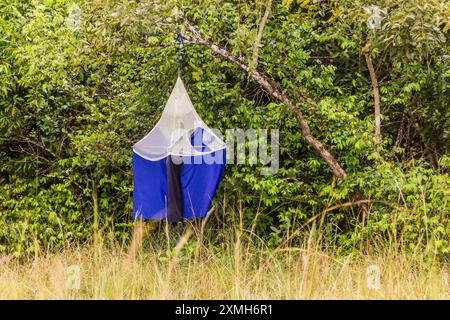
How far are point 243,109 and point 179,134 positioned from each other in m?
1.06

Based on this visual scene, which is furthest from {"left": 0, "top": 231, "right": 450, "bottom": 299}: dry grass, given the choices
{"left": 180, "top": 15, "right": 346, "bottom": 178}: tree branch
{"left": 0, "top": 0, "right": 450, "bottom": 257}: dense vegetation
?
{"left": 180, "top": 15, "right": 346, "bottom": 178}: tree branch

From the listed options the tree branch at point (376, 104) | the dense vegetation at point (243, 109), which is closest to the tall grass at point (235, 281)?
the dense vegetation at point (243, 109)

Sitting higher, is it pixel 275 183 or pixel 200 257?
pixel 275 183

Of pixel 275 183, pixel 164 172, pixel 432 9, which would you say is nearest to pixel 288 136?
pixel 275 183

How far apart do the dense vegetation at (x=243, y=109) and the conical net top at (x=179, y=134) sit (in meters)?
0.53

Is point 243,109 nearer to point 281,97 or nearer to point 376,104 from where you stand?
point 281,97

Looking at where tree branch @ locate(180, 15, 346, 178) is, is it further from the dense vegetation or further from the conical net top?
the conical net top

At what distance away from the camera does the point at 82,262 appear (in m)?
5.35

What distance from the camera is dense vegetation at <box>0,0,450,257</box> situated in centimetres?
573

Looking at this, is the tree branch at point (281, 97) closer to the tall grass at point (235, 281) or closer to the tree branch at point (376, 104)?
the tree branch at point (376, 104)

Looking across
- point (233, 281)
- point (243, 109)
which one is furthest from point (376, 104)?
point (233, 281)

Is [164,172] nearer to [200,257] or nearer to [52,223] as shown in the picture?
[200,257]

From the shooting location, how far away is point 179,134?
5.43 metres

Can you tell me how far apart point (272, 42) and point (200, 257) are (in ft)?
6.42
